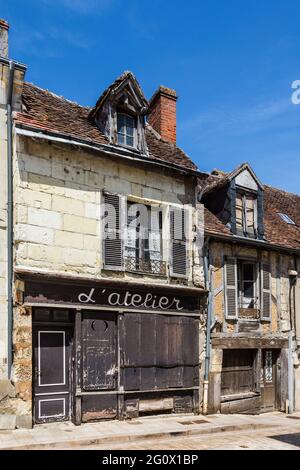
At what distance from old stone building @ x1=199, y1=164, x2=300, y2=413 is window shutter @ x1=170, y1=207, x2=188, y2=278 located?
741 mm

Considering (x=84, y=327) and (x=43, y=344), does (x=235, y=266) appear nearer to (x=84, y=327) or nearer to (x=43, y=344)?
(x=84, y=327)

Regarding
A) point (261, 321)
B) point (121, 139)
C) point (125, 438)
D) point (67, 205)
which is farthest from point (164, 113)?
point (125, 438)

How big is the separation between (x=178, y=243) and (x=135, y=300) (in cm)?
183

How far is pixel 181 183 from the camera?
40.1 feet

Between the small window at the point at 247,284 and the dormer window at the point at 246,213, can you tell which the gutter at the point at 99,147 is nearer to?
the dormer window at the point at 246,213

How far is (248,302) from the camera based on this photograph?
13.5 metres

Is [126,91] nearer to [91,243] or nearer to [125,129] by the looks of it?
[125,129]

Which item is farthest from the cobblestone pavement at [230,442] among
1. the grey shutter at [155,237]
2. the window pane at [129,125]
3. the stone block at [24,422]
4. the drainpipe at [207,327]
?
the window pane at [129,125]

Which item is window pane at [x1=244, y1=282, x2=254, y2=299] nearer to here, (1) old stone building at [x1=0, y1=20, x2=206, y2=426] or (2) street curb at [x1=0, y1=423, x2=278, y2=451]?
(1) old stone building at [x1=0, y1=20, x2=206, y2=426]

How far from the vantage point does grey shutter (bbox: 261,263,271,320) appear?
13445mm

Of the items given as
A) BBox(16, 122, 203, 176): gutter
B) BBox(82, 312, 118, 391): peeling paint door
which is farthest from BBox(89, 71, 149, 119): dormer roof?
BBox(82, 312, 118, 391): peeling paint door

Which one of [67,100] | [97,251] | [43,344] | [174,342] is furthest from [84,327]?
[67,100]

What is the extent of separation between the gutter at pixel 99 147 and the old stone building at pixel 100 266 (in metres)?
0.02

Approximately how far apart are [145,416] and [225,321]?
125 inches
